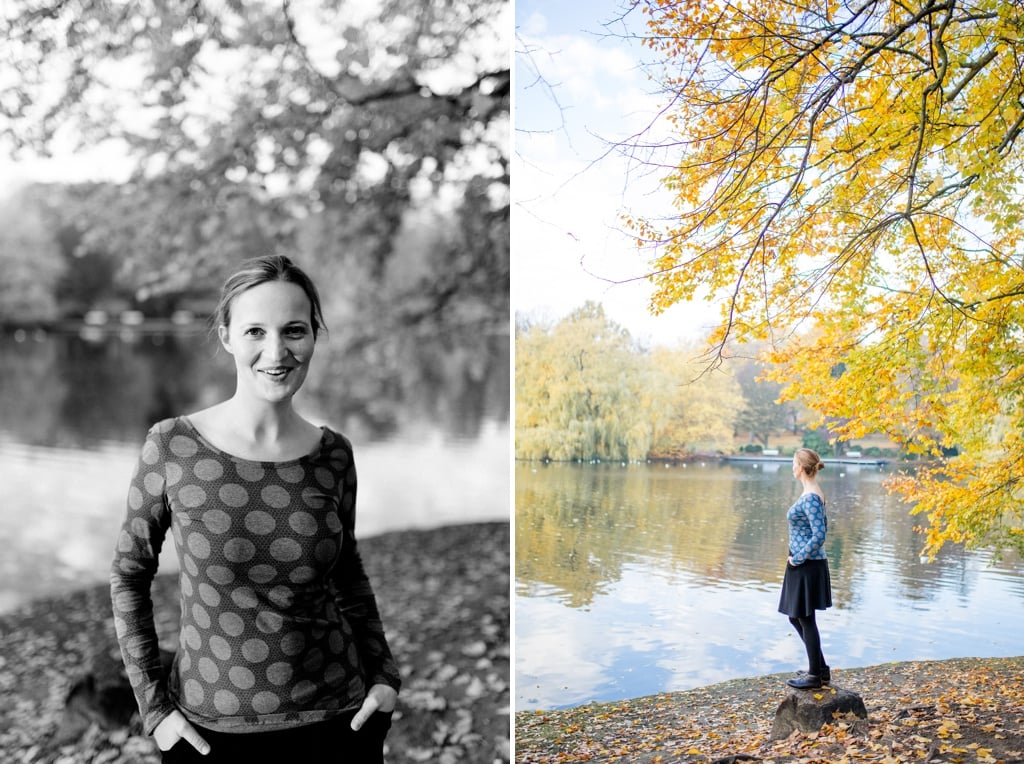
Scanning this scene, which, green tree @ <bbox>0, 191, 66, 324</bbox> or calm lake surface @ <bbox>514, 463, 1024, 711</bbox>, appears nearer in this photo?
calm lake surface @ <bbox>514, 463, 1024, 711</bbox>

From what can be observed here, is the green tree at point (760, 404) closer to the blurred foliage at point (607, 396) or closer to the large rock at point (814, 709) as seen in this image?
the blurred foliage at point (607, 396)

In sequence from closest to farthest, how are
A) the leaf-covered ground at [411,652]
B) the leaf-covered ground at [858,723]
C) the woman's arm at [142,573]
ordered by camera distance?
1. the woman's arm at [142,573]
2. the leaf-covered ground at [858,723]
3. the leaf-covered ground at [411,652]

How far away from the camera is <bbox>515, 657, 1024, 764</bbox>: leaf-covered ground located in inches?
96.0

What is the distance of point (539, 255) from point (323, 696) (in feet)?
5.52

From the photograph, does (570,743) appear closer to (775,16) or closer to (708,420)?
(708,420)

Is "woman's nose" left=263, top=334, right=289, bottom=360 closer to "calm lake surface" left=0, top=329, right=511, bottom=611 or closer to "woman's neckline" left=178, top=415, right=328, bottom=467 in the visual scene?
"woman's neckline" left=178, top=415, right=328, bottom=467

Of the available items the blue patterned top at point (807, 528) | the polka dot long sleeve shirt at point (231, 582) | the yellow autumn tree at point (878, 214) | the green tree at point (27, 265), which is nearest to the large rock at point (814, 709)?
the blue patterned top at point (807, 528)

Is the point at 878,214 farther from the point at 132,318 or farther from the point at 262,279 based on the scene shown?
the point at 132,318

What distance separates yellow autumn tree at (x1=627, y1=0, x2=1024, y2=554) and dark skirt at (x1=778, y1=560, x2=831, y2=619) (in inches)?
13.3

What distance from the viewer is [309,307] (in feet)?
5.95

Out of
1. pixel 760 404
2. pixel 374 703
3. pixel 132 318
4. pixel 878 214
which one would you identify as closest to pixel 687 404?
pixel 760 404

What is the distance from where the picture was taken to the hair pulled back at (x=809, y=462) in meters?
2.61

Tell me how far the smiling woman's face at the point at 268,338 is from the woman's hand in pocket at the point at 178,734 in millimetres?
629

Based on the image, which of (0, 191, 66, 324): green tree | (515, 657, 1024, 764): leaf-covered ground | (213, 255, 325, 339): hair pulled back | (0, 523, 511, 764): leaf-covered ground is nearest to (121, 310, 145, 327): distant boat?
(0, 191, 66, 324): green tree
